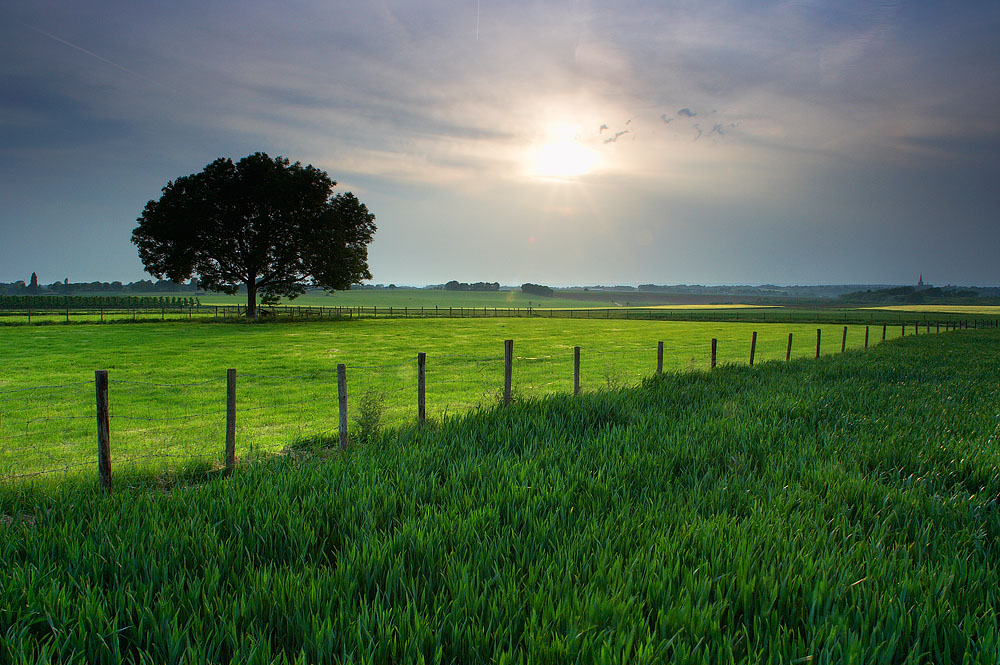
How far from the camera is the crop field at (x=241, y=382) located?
1023 centimetres

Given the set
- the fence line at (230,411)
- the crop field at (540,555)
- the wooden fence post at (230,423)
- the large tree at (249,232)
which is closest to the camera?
the crop field at (540,555)

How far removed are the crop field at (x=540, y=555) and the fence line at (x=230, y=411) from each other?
1651 mm

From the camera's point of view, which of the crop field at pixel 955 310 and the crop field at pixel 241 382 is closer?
the crop field at pixel 241 382

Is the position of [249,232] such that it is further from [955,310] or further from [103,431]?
[955,310]

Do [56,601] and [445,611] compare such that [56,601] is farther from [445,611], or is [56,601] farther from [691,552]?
[691,552]

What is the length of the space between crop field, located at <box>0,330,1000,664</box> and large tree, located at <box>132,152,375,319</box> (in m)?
50.2

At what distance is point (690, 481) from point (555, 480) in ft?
4.65

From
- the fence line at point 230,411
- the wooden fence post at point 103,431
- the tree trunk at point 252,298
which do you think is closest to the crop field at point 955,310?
the tree trunk at point 252,298

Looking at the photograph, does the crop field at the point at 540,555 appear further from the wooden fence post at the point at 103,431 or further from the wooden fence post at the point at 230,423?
the wooden fence post at the point at 230,423

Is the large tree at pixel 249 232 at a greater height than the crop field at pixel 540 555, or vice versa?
the large tree at pixel 249 232

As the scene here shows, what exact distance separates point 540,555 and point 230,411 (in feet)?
19.2

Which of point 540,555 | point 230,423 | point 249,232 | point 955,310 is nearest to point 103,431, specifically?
point 230,423

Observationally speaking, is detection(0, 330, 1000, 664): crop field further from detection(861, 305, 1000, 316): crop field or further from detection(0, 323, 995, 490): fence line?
detection(861, 305, 1000, 316): crop field

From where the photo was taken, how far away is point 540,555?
3.70 meters
